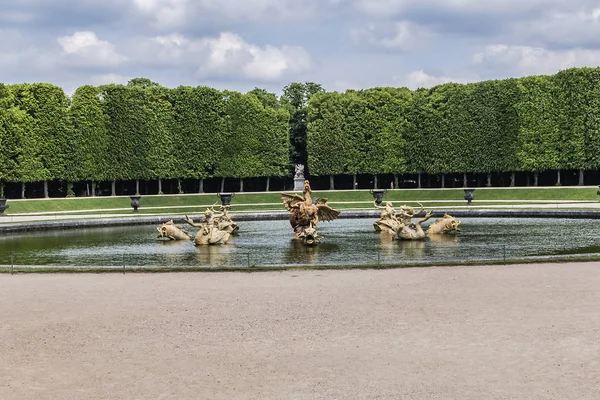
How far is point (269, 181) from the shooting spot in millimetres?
72500

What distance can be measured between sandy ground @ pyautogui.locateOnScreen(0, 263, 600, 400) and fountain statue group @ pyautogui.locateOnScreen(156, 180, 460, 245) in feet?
34.9

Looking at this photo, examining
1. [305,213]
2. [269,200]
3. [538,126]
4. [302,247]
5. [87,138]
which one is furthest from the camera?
[87,138]

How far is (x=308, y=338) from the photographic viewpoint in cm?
1131

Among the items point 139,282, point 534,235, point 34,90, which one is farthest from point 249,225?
point 34,90

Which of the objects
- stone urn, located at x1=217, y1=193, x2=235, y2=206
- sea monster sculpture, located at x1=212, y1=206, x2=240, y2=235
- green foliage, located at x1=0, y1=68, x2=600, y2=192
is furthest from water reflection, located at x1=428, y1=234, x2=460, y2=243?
green foliage, located at x1=0, y1=68, x2=600, y2=192

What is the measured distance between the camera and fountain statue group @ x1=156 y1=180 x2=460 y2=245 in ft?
91.8

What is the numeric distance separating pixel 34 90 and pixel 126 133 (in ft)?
27.1

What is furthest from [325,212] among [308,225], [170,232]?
[170,232]

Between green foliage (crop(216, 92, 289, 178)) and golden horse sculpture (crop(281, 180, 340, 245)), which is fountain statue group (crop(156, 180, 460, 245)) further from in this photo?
green foliage (crop(216, 92, 289, 178))

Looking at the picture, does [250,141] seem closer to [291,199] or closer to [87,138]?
[87,138]

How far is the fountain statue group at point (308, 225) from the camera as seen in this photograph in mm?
27984

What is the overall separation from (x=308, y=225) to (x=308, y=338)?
58.6 ft

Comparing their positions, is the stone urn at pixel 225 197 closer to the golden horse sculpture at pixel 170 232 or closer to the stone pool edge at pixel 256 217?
the stone pool edge at pixel 256 217

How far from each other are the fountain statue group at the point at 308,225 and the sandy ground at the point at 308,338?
10.6 metres
